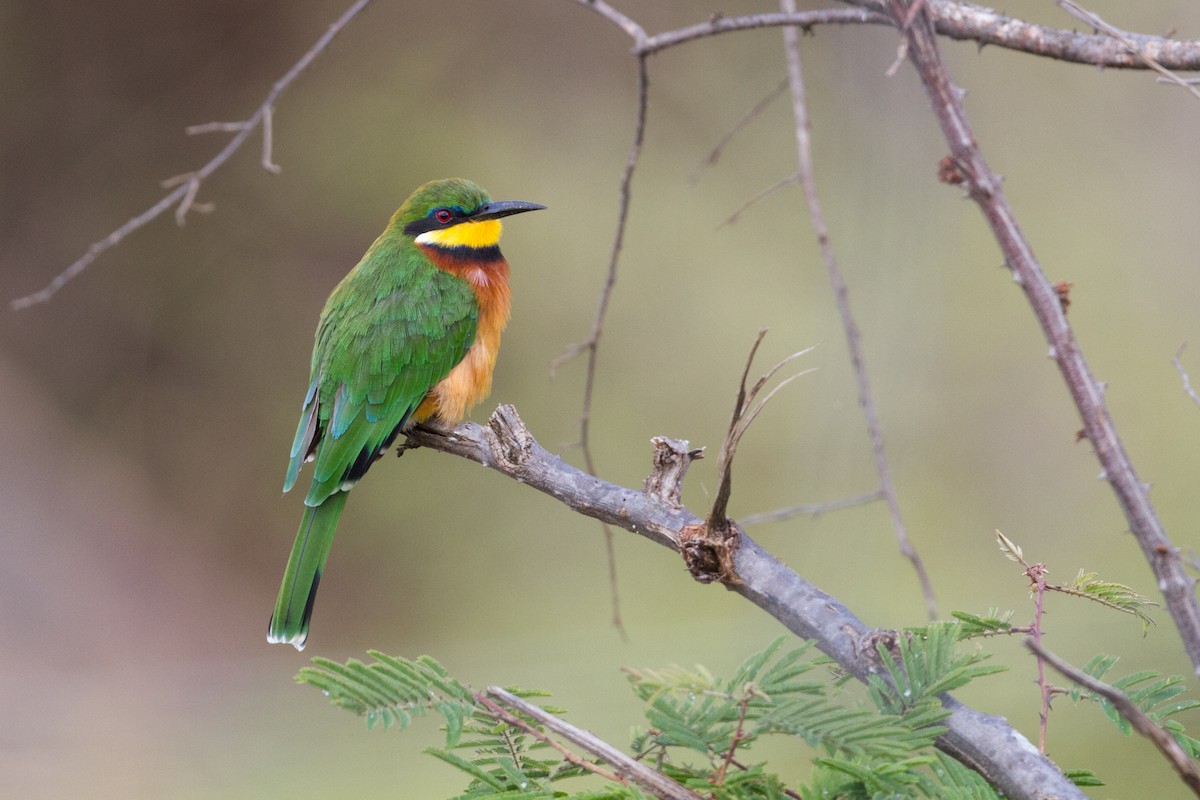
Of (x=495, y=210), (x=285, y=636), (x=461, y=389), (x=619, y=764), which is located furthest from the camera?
(x=495, y=210)

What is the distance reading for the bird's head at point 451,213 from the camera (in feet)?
9.38

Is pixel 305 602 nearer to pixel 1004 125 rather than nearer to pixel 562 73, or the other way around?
pixel 562 73

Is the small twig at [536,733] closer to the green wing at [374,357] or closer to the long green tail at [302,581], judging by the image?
the long green tail at [302,581]

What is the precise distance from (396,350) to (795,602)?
5.42 ft

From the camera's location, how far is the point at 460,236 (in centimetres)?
291

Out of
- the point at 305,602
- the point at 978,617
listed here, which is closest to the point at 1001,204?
the point at 978,617

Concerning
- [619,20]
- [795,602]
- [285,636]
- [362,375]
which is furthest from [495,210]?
[795,602]

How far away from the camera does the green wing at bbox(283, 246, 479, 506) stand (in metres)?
2.49

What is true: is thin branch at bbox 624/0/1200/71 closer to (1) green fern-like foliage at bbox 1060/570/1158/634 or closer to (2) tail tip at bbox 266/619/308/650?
(1) green fern-like foliage at bbox 1060/570/1158/634

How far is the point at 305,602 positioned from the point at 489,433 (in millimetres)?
782

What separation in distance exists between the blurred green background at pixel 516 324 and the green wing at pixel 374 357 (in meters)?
1.74

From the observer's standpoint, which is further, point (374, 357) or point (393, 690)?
point (374, 357)

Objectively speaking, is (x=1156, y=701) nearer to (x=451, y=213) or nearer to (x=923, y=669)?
(x=923, y=669)

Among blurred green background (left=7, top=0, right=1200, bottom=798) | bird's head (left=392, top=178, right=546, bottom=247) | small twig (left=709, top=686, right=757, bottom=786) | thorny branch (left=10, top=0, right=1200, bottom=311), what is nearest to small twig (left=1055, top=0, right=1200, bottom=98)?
thorny branch (left=10, top=0, right=1200, bottom=311)
